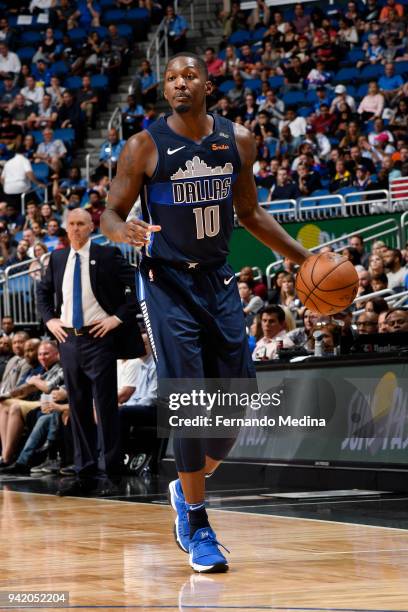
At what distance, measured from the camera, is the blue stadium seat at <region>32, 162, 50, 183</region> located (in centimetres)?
2231

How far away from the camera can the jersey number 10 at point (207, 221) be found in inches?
209

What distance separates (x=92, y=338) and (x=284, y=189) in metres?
8.61

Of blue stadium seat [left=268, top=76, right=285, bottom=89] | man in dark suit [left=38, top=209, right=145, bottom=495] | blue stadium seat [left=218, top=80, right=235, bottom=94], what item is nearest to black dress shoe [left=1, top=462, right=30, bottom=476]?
man in dark suit [left=38, top=209, right=145, bottom=495]

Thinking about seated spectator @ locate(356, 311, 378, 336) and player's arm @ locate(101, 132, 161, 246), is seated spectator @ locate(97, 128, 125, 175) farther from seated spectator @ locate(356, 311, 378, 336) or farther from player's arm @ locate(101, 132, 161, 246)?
player's arm @ locate(101, 132, 161, 246)

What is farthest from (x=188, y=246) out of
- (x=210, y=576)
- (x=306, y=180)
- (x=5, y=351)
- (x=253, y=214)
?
(x=306, y=180)

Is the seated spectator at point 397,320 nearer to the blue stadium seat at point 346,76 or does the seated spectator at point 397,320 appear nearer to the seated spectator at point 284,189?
the seated spectator at point 284,189

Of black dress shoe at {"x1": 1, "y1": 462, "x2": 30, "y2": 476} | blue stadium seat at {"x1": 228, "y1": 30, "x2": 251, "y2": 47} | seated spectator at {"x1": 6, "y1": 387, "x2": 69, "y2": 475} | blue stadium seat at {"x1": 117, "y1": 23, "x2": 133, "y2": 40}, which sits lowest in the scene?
black dress shoe at {"x1": 1, "y1": 462, "x2": 30, "y2": 476}

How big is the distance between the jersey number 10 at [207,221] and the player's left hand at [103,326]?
3.76m

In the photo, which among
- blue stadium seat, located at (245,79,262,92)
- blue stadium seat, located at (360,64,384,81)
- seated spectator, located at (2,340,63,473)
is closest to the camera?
seated spectator, located at (2,340,63,473)

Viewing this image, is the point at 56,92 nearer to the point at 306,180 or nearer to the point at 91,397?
the point at 306,180

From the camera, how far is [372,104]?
1862 centimetres

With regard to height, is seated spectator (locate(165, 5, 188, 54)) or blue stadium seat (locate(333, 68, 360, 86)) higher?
seated spectator (locate(165, 5, 188, 54))

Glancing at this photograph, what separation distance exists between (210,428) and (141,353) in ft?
12.5

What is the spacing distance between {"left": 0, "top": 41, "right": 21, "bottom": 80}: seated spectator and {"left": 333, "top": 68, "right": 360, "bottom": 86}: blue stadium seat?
7.94m
